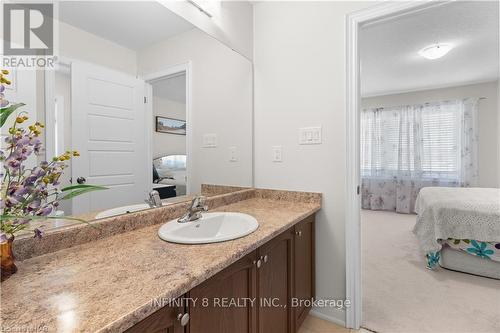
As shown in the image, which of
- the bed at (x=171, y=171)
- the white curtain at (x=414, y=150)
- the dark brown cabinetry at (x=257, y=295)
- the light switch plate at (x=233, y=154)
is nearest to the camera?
the dark brown cabinetry at (x=257, y=295)

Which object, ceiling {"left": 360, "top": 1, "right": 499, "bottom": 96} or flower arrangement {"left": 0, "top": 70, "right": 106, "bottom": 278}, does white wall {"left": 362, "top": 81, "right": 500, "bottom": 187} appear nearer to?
ceiling {"left": 360, "top": 1, "right": 499, "bottom": 96}

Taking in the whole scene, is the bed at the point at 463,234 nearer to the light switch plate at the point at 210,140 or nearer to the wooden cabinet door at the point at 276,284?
the wooden cabinet door at the point at 276,284

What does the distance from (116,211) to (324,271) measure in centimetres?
137

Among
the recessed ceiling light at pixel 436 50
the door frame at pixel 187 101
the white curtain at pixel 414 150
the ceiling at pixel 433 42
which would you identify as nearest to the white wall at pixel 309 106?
the ceiling at pixel 433 42

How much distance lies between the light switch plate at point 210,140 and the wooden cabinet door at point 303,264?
80 centimetres

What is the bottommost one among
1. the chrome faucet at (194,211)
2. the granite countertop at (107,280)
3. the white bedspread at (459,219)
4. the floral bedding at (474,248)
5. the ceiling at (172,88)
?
the floral bedding at (474,248)

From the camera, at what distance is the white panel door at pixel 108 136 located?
103cm

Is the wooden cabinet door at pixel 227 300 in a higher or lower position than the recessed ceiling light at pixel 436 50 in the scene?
lower

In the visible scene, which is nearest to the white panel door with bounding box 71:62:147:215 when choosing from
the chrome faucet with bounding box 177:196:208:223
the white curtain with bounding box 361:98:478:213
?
the chrome faucet with bounding box 177:196:208:223

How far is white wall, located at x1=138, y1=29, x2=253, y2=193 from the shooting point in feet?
5.08

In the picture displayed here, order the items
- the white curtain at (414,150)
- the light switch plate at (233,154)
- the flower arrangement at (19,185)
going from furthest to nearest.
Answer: the white curtain at (414,150) → the light switch plate at (233,154) → the flower arrangement at (19,185)

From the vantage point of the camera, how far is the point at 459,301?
195cm

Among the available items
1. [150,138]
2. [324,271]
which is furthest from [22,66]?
[324,271]

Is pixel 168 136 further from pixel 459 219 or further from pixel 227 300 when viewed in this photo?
pixel 459 219
